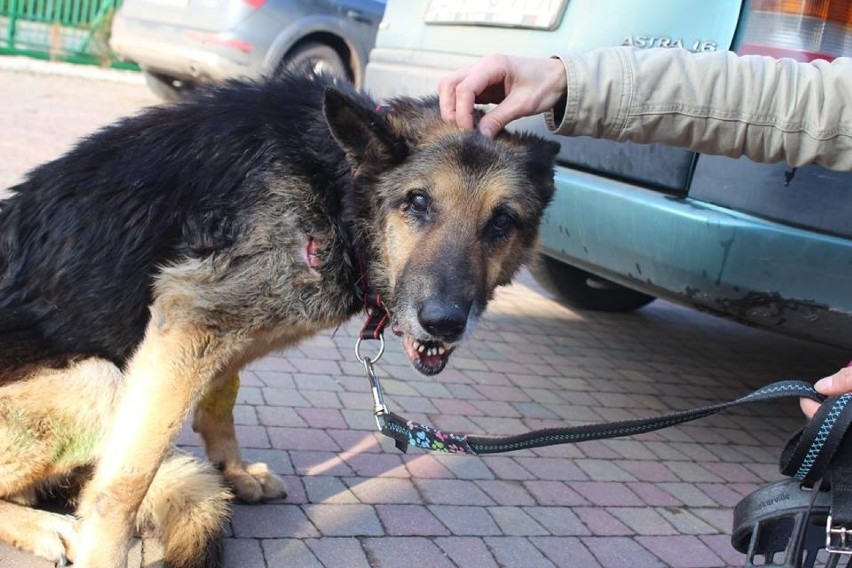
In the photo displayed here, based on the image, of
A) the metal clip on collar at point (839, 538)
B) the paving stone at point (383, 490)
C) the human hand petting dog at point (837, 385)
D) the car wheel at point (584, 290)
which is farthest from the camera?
the car wheel at point (584, 290)

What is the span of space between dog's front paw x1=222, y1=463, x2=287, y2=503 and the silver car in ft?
25.3

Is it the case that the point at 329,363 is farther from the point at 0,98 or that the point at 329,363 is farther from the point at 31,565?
the point at 0,98

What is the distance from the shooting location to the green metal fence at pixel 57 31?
15.2m

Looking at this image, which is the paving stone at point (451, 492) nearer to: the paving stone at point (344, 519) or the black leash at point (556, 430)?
the paving stone at point (344, 519)

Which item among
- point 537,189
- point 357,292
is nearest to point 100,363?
point 357,292

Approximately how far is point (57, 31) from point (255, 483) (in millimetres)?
14190

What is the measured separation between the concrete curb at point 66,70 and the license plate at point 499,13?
36.4ft

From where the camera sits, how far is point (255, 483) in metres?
3.35

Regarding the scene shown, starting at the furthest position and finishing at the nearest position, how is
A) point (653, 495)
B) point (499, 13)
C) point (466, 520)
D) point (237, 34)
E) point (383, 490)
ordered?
point (237, 34)
point (499, 13)
point (653, 495)
point (383, 490)
point (466, 520)

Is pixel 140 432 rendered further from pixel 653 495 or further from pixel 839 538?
pixel 653 495

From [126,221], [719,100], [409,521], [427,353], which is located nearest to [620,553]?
[409,521]

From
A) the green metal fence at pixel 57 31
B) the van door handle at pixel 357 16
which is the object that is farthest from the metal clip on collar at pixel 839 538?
the green metal fence at pixel 57 31

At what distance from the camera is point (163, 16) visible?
11.3 metres

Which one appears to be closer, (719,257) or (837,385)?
(837,385)
